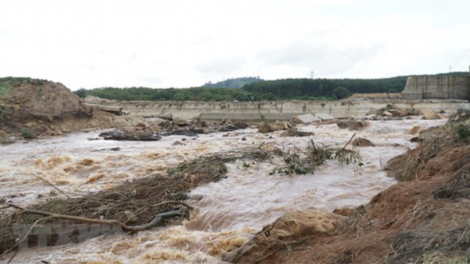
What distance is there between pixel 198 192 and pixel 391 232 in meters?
5.20

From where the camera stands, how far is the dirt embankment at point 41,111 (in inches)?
1017

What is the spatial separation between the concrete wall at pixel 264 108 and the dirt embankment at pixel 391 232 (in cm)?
2519

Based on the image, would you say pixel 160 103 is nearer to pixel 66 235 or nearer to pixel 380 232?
pixel 66 235

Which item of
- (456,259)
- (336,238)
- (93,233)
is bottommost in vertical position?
(93,233)

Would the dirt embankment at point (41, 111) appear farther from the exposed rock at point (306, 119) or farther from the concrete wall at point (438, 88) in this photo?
the concrete wall at point (438, 88)

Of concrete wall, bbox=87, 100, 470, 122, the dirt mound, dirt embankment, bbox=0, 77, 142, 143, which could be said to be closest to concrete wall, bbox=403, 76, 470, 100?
concrete wall, bbox=87, 100, 470, 122

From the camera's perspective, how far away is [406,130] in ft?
65.8

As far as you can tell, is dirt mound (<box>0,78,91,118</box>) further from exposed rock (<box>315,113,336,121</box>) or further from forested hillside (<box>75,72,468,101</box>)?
forested hillside (<box>75,72,468,101</box>)

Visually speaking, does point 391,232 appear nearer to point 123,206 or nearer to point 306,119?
point 123,206

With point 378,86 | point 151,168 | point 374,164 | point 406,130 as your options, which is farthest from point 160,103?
point 378,86

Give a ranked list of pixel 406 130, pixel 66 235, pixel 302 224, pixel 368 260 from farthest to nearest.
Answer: pixel 406 130, pixel 66 235, pixel 302 224, pixel 368 260

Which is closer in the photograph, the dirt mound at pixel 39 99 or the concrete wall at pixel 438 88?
the dirt mound at pixel 39 99

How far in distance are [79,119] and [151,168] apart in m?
19.9

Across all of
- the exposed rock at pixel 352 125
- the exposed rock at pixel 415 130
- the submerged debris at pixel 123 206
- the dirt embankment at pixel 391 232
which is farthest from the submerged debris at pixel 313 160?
the exposed rock at pixel 352 125
